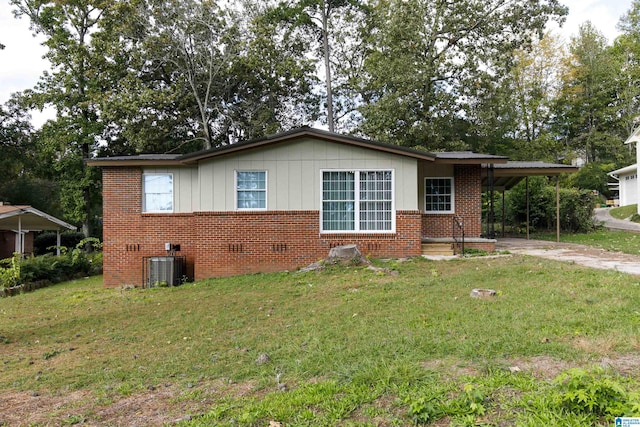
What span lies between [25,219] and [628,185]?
36.5 metres

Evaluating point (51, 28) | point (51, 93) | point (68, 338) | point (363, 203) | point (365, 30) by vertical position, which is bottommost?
point (68, 338)

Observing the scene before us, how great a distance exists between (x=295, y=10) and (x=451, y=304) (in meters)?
26.0

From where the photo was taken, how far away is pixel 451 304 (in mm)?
5930

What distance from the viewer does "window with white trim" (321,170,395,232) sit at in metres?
11.5

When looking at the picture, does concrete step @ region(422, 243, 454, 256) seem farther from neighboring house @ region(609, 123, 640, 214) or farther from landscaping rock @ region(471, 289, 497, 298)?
neighboring house @ region(609, 123, 640, 214)

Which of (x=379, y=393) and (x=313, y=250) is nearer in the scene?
(x=379, y=393)

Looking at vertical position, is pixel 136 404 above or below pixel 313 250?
below

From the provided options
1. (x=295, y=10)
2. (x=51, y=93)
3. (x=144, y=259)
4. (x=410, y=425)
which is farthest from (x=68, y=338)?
(x=295, y=10)

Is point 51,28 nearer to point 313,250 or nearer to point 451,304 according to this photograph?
point 313,250

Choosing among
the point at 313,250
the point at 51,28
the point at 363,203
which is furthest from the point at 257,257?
the point at 51,28

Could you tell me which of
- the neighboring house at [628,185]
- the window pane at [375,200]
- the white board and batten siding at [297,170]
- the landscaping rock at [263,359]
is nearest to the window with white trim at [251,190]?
the white board and batten siding at [297,170]

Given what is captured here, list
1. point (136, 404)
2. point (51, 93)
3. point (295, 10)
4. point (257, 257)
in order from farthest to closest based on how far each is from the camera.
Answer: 1. point (295, 10)
2. point (51, 93)
3. point (257, 257)
4. point (136, 404)

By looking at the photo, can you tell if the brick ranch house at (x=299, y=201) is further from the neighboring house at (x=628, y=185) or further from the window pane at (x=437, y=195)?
the neighboring house at (x=628, y=185)

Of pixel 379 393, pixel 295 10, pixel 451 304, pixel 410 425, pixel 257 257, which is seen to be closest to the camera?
pixel 410 425
